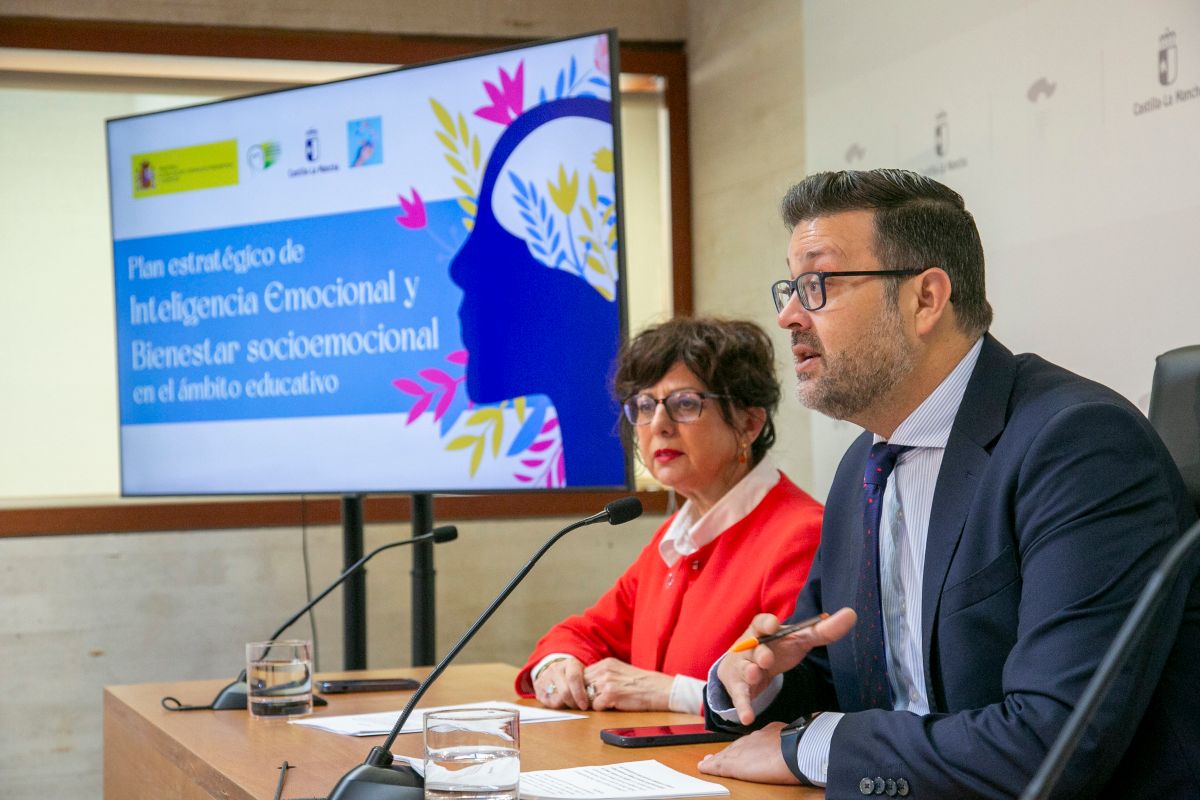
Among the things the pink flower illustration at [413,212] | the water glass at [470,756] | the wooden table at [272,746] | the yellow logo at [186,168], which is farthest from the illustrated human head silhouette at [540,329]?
the water glass at [470,756]

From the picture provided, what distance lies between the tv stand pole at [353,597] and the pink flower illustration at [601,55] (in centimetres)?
131

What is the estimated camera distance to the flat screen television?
3260 millimetres

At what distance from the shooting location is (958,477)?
1.65 m

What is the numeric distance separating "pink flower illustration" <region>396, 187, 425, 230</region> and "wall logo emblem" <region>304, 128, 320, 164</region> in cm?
29

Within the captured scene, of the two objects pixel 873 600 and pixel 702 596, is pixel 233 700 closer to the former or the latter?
pixel 702 596

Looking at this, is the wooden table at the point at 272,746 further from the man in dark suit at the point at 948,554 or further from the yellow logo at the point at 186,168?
the yellow logo at the point at 186,168

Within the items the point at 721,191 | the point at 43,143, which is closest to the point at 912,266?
the point at 721,191

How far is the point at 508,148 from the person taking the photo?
334 centimetres

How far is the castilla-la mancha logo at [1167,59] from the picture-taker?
2371 mm

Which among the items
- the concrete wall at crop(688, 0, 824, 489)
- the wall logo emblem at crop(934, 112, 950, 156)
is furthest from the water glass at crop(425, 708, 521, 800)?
the concrete wall at crop(688, 0, 824, 489)

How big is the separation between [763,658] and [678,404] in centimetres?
Result: 104

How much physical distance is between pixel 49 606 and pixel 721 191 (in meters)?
2.54

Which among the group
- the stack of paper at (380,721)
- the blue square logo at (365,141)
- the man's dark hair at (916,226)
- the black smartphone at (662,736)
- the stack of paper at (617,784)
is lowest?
the stack of paper at (380,721)

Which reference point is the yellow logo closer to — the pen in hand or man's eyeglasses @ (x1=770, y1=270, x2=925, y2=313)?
man's eyeglasses @ (x1=770, y1=270, x2=925, y2=313)
